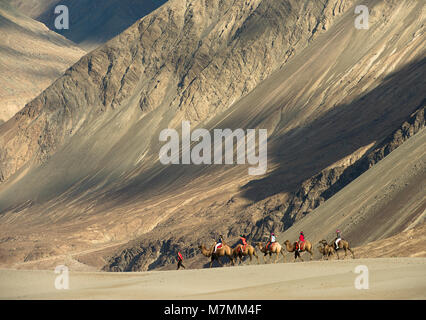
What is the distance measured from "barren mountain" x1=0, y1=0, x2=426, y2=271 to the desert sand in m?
33.0

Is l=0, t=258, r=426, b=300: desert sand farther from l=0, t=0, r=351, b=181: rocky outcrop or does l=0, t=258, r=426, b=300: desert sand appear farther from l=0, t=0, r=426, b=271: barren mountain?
l=0, t=0, r=351, b=181: rocky outcrop

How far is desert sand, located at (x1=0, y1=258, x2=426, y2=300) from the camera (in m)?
23.0

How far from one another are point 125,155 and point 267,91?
2541 cm

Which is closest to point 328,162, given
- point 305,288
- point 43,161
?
point 43,161

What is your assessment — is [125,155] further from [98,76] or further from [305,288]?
[305,288]

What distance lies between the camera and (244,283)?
2608 centimetres

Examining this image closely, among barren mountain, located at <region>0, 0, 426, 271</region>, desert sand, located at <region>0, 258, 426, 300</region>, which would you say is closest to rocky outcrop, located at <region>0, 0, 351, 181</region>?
barren mountain, located at <region>0, 0, 426, 271</region>

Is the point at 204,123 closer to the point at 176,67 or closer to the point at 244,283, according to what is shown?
the point at 176,67

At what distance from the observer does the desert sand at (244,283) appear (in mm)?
22984

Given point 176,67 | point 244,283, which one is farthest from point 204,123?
point 244,283

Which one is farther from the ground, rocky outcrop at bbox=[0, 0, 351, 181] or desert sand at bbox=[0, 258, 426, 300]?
rocky outcrop at bbox=[0, 0, 351, 181]

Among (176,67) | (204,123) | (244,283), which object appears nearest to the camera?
(244,283)

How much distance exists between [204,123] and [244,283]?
115874mm

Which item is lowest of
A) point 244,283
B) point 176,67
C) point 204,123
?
point 244,283
